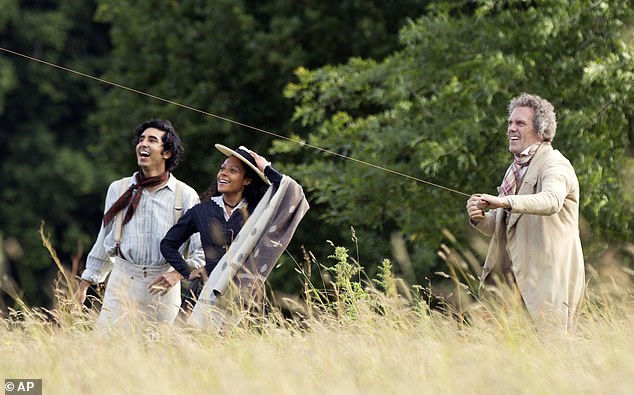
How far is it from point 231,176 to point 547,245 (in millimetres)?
1676

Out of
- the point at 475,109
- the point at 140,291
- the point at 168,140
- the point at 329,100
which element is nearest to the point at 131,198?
the point at 168,140

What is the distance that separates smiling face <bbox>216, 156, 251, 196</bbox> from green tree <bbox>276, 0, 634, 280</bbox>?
6.08 m

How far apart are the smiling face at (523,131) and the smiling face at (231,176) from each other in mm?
1405

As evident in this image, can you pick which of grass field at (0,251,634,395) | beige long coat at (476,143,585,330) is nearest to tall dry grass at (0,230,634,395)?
grass field at (0,251,634,395)

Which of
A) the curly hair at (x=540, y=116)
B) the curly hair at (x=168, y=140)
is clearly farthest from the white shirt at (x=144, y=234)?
the curly hair at (x=540, y=116)

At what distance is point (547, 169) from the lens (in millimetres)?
6461

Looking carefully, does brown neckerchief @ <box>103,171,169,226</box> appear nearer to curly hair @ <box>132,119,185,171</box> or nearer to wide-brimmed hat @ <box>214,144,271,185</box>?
curly hair @ <box>132,119,185,171</box>

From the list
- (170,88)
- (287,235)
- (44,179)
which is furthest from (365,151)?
(44,179)

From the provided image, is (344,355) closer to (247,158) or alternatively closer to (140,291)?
(247,158)

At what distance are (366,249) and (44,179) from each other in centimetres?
1076

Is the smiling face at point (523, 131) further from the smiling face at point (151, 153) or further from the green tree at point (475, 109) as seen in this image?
the green tree at point (475, 109)

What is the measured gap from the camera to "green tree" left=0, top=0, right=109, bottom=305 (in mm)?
25812

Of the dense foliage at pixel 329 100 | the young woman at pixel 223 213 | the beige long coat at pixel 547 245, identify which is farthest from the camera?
the dense foliage at pixel 329 100

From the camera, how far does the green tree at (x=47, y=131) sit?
2581cm
